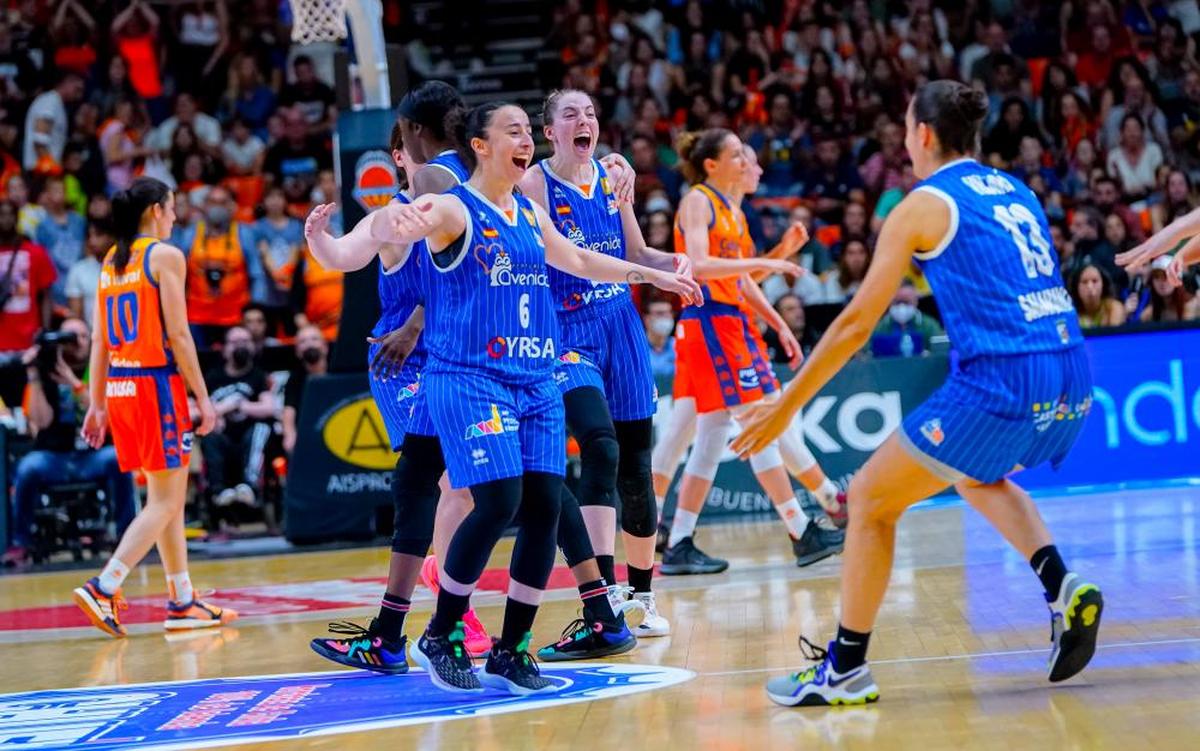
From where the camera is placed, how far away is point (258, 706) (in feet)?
17.7

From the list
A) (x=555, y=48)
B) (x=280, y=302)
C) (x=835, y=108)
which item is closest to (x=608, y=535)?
(x=280, y=302)

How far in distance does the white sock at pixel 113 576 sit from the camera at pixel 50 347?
174 inches

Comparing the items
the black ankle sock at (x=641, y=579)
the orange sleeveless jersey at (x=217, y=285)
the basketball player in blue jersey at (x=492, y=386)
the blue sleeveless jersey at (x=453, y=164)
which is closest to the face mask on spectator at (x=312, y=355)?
the orange sleeveless jersey at (x=217, y=285)

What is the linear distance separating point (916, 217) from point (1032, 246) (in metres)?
0.41

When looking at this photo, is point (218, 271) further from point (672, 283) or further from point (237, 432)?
point (672, 283)

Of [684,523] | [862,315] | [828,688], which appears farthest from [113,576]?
[862,315]

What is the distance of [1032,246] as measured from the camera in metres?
4.85

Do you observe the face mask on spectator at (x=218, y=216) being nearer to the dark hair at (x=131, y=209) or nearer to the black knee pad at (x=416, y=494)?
the dark hair at (x=131, y=209)

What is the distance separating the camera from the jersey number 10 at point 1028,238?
15.8 ft

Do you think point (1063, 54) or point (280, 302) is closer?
point (280, 302)

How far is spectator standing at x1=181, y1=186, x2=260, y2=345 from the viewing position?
13.9 meters

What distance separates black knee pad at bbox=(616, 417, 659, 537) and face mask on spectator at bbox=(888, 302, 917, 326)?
604cm

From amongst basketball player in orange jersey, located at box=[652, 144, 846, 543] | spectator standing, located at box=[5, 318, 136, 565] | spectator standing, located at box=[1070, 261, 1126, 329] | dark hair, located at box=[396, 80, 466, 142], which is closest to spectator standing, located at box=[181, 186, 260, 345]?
spectator standing, located at box=[5, 318, 136, 565]

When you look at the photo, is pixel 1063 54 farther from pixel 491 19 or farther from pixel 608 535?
pixel 608 535
